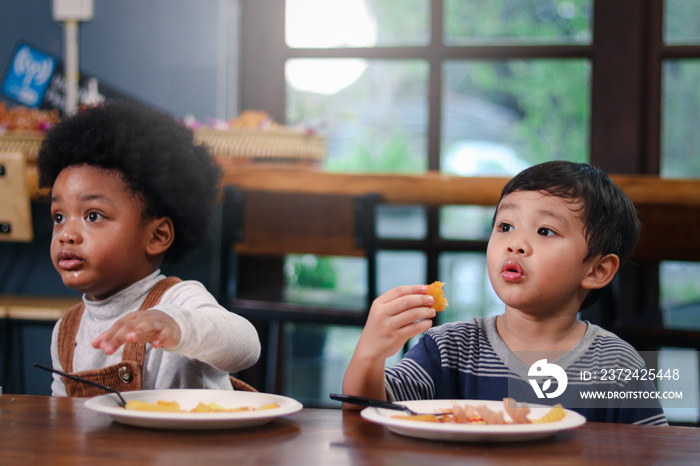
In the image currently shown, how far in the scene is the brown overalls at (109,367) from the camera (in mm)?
1122

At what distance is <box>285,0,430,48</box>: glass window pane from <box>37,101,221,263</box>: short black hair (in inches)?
70.0

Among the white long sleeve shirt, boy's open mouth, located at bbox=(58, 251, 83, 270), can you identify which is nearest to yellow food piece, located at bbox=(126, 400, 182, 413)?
the white long sleeve shirt

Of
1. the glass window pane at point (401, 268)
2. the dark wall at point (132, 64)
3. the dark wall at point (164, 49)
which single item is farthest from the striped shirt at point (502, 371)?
the dark wall at point (164, 49)

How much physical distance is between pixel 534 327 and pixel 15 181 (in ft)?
4.90

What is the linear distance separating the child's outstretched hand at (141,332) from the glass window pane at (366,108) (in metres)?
2.17

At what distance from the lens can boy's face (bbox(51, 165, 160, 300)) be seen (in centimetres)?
119

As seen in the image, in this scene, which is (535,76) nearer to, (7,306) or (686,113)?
(686,113)

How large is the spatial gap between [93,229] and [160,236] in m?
0.13

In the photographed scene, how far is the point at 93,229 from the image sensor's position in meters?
1.20

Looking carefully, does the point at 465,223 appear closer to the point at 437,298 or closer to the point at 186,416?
the point at 437,298

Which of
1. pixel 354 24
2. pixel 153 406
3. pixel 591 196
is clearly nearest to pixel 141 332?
pixel 153 406

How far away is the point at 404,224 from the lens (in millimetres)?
3002

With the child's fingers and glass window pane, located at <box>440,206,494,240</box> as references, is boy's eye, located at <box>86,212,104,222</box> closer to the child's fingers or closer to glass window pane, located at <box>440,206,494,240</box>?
the child's fingers

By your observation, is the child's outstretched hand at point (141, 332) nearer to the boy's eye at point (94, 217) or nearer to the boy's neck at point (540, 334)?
the boy's eye at point (94, 217)
